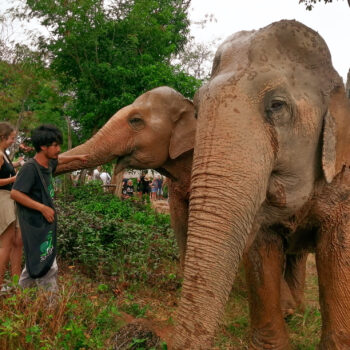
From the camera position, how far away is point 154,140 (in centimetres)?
534

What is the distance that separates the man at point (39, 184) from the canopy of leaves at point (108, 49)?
6532mm

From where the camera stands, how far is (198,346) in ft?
7.38

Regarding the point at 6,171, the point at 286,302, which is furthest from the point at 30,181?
the point at 286,302

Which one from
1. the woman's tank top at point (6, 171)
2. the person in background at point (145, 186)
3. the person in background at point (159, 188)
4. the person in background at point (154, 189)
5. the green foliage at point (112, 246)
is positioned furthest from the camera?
the person in background at point (159, 188)

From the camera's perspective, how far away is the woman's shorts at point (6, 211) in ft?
14.0

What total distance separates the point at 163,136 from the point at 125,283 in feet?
5.98

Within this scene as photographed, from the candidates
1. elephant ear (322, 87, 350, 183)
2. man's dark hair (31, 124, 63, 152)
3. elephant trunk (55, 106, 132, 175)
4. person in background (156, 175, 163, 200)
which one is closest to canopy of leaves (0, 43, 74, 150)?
person in background (156, 175, 163, 200)

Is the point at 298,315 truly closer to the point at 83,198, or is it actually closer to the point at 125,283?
the point at 125,283

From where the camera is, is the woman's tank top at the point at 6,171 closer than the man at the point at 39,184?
No

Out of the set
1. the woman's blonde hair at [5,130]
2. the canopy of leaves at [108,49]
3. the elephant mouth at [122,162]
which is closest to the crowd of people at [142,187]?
the canopy of leaves at [108,49]

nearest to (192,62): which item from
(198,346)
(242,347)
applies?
(242,347)

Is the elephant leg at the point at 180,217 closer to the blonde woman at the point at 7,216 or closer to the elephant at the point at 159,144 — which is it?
the elephant at the point at 159,144

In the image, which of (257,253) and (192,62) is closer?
(257,253)

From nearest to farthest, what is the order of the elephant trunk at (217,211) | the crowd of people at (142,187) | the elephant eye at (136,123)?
the elephant trunk at (217,211)
the elephant eye at (136,123)
the crowd of people at (142,187)
